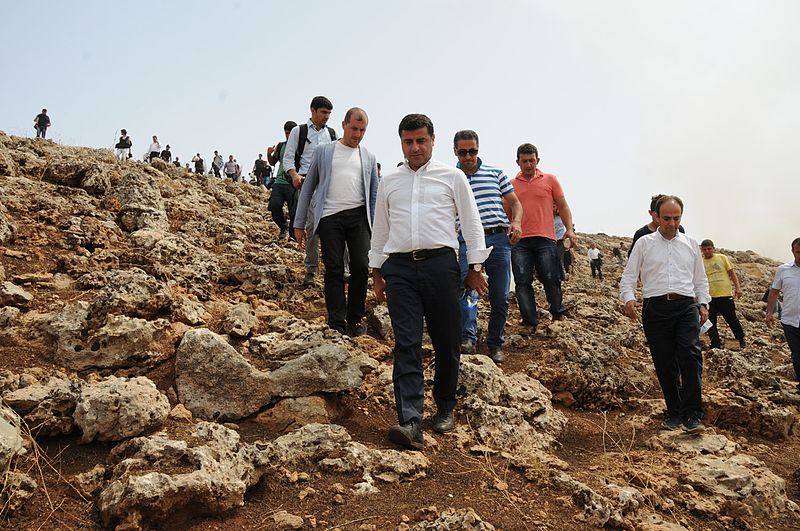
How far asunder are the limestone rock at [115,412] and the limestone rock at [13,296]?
1887 mm

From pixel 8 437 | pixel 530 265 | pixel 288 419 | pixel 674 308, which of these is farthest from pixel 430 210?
pixel 530 265

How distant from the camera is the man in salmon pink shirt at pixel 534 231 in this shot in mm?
6891

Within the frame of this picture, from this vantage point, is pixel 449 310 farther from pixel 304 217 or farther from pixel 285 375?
pixel 304 217

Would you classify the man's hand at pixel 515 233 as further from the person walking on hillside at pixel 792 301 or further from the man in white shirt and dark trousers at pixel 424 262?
the person walking on hillside at pixel 792 301

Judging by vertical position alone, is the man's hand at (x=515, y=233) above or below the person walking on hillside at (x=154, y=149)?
below

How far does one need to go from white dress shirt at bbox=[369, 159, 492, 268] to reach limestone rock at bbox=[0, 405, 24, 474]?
7.96ft

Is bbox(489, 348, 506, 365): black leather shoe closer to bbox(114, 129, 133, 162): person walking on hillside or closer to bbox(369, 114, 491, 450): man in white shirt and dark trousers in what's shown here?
bbox(369, 114, 491, 450): man in white shirt and dark trousers

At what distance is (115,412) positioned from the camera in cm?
335

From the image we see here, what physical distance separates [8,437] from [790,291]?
7.92 m

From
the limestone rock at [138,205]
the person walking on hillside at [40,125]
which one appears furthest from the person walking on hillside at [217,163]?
the limestone rock at [138,205]

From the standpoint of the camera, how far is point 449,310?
159 inches

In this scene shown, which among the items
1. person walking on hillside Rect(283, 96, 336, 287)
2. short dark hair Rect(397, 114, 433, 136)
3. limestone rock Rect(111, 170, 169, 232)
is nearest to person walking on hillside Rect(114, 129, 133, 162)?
limestone rock Rect(111, 170, 169, 232)

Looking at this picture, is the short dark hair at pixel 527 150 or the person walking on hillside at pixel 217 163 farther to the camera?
the person walking on hillside at pixel 217 163

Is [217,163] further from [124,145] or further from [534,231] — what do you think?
[534,231]
